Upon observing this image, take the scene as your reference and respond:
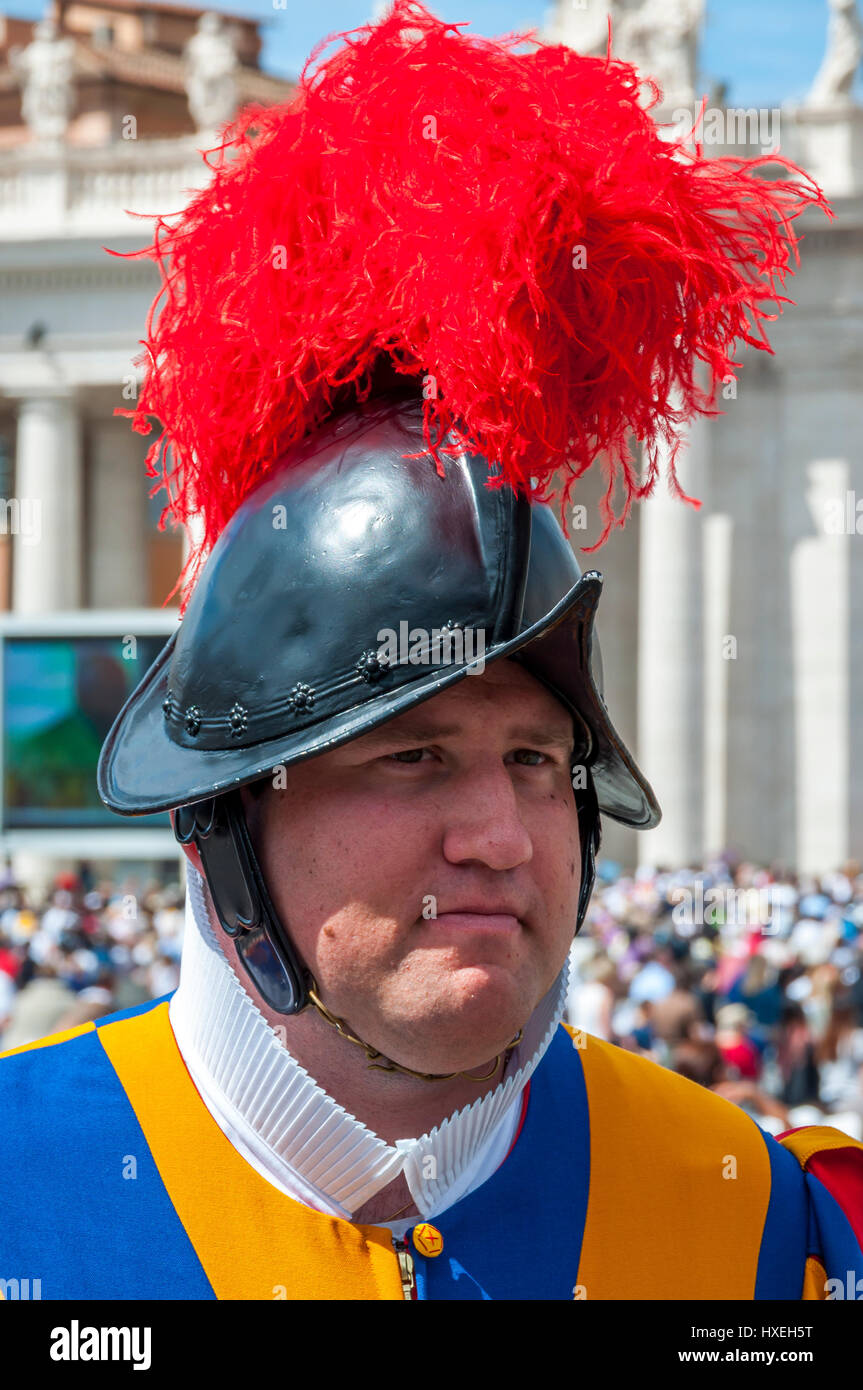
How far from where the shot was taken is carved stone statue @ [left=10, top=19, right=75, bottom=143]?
3881 cm

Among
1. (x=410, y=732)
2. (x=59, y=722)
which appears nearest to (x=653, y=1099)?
(x=410, y=732)

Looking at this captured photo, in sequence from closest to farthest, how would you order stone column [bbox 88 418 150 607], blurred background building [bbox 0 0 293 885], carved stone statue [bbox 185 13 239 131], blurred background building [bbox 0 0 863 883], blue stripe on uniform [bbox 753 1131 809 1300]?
blue stripe on uniform [bbox 753 1131 809 1300], blurred background building [bbox 0 0 863 883], carved stone statue [bbox 185 13 239 131], blurred background building [bbox 0 0 293 885], stone column [bbox 88 418 150 607]

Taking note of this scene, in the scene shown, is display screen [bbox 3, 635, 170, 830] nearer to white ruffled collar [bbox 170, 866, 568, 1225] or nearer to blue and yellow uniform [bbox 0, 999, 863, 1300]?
blue and yellow uniform [bbox 0, 999, 863, 1300]

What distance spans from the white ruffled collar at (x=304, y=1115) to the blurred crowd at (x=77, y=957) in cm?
448

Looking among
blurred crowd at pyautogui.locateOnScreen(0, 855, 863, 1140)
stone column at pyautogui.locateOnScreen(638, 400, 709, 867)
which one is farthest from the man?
stone column at pyautogui.locateOnScreen(638, 400, 709, 867)

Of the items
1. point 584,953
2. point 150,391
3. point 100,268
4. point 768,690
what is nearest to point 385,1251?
point 150,391

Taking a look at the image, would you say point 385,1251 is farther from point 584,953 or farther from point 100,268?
point 100,268

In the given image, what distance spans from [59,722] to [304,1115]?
1362cm

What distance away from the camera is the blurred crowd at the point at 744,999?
7.84m

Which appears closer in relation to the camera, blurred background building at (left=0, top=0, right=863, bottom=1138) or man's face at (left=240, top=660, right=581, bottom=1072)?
man's face at (left=240, top=660, right=581, bottom=1072)

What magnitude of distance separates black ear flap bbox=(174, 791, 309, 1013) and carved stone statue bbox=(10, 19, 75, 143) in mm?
39916

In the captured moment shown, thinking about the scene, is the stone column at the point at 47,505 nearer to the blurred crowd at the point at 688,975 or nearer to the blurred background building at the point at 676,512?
the blurred background building at the point at 676,512

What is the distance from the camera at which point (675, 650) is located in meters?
34.5

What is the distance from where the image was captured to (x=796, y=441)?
3600 centimetres
